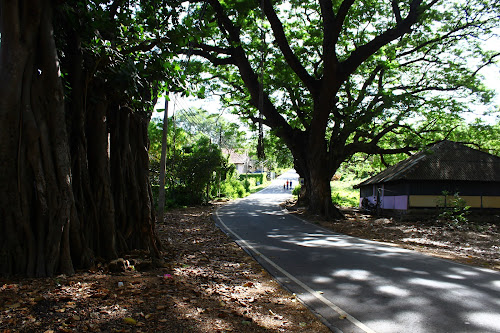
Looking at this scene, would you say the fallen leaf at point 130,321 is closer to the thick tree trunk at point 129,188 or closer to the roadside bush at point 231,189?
the thick tree trunk at point 129,188

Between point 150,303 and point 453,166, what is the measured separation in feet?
69.1

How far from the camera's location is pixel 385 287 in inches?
236

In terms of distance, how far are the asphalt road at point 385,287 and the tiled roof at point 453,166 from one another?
1194 cm

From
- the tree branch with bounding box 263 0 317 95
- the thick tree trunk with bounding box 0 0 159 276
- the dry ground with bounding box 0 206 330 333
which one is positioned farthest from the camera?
the tree branch with bounding box 263 0 317 95

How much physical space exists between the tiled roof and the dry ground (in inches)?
656

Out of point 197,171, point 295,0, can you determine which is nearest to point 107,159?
point 295,0

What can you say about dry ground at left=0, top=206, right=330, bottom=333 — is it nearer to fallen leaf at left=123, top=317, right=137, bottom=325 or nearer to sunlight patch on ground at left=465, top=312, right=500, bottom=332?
fallen leaf at left=123, top=317, right=137, bottom=325

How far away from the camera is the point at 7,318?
144 inches

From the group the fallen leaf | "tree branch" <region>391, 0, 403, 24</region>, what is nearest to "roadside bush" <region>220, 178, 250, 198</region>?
"tree branch" <region>391, 0, 403, 24</region>

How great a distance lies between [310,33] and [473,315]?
57.3 ft

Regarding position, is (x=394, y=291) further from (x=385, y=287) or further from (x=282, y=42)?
(x=282, y=42)

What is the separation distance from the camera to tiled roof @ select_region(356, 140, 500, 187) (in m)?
20.2

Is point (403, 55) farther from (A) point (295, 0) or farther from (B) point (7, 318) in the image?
(B) point (7, 318)

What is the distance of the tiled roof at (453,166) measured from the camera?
20.2 metres
